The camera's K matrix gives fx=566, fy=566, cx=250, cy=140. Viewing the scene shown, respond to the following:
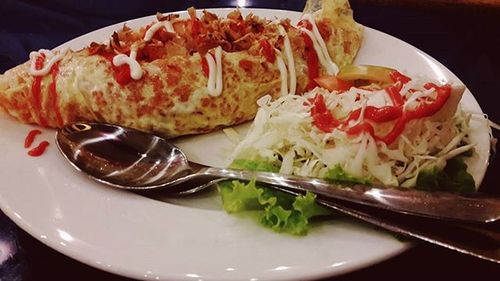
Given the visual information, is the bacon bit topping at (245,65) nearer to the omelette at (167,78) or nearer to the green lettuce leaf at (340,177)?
the omelette at (167,78)

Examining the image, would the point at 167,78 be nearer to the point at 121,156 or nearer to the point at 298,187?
the point at 121,156

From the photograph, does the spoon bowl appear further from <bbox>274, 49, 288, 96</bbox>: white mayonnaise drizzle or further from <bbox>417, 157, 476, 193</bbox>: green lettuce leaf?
<bbox>417, 157, 476, 193</bbox>: green lettuce leaf

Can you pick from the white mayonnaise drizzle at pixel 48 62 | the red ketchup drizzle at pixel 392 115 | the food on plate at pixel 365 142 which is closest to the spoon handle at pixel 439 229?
the food on plate at pixel 365 142

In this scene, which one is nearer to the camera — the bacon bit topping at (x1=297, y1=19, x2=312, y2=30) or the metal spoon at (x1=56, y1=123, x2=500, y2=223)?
the metal spoon at (x1=56, y1=123, x2=500, y2=223)

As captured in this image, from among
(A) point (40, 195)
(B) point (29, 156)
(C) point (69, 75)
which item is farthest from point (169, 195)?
(C) point (69, 75)

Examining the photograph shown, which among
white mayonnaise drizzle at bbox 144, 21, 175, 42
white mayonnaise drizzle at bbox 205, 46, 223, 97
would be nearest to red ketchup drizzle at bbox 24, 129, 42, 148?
white mayonnaise drizzle at bbox 144, 21, 175, 42
